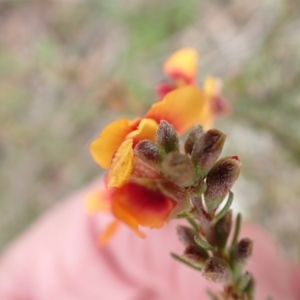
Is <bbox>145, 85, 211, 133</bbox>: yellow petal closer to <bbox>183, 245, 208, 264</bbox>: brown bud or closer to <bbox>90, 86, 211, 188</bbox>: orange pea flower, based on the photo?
<bbox>90, 86, 211, 188</bbox>: orange pea flower

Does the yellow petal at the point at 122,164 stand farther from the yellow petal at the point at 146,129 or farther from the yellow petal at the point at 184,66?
the yellow petal at the point at 184,66

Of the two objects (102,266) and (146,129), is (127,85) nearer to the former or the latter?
(102,266)

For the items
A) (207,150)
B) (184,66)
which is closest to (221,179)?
(207,150)

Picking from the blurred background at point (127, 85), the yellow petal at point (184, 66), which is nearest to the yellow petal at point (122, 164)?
the yellow petal at point (184, 66)

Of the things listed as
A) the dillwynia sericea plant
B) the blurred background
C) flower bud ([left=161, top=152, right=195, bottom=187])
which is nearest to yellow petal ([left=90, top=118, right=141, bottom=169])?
the dillwynia sericea plant

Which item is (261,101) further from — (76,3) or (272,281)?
(76,3)

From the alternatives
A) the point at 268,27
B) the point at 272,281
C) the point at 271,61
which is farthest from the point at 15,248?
the point at 268,27
